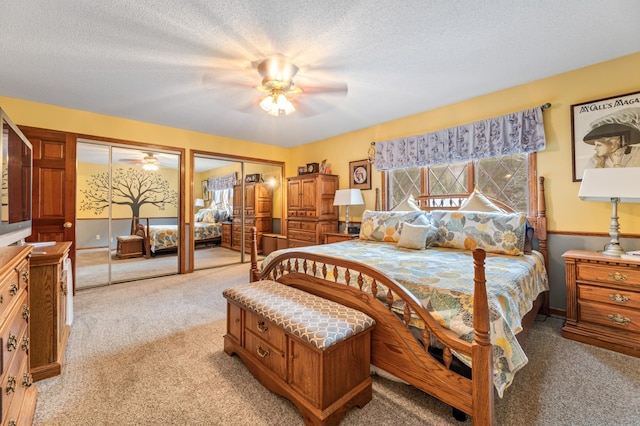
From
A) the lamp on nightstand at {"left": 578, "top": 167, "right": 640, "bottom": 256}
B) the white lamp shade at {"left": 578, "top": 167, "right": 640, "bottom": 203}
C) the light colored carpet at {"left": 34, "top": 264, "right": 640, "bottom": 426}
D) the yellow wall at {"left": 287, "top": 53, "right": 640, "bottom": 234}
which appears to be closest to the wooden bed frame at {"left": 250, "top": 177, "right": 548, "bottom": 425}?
the light colored carpet at {"left": 34, "top": 264, "right": 640, "bottom": 426}

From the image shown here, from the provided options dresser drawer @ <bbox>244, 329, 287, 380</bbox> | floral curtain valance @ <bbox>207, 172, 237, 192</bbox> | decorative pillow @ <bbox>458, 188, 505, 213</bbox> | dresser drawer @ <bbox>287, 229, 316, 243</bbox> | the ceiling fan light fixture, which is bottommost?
dresser drawer @ <bbox>244, 329, 287, 380</bbox>

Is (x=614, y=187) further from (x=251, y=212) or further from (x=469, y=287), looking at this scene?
(x=251, y=212)

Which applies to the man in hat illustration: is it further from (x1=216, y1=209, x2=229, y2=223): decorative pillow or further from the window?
(x1=216, y1=209, x2=229, y2=223): decorative pillow

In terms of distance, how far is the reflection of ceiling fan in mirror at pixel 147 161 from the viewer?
169 inches

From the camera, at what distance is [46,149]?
11.6ft

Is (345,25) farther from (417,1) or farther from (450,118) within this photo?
(450,118)

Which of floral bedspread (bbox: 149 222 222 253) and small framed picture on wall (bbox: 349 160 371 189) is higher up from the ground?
small framed picture on wall (bbox: 349 160 371 189)

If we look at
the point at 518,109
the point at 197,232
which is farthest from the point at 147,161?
the point at 518,109

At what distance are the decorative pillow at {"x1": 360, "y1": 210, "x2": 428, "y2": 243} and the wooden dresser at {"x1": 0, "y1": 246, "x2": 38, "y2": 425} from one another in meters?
3.02

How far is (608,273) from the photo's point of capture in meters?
2.21

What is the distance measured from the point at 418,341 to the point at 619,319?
1913mm

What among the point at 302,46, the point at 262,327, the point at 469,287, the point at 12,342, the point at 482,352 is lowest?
the point at 262,327

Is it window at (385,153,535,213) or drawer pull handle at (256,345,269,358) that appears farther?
window at (385,153,535,213)

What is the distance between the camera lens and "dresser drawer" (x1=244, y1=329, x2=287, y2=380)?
1641 mm
